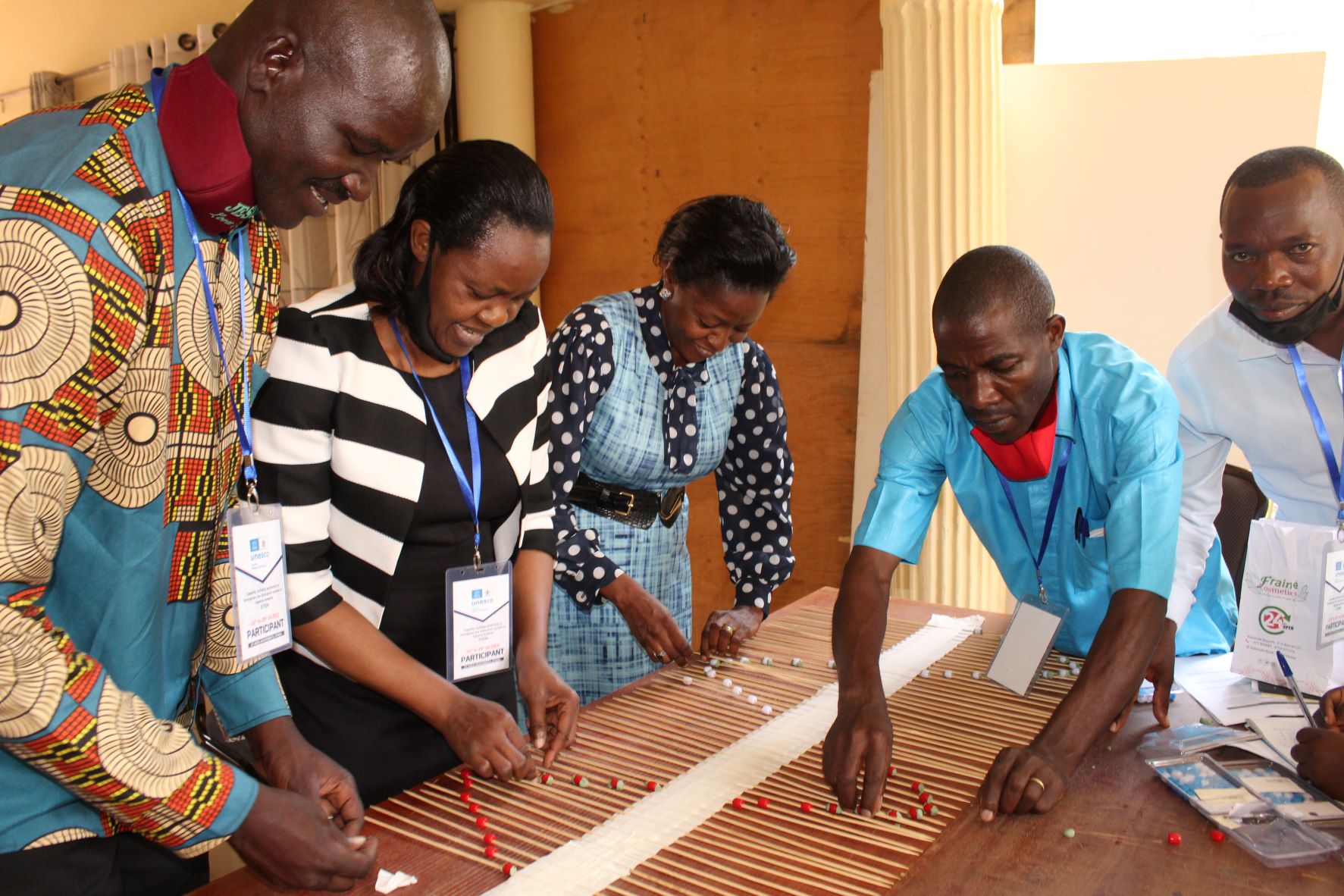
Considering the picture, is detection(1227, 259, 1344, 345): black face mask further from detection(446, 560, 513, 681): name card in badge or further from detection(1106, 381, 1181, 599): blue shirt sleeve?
detection(446, 560, 513, 681): name card in badge

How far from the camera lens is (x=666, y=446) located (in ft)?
8.22

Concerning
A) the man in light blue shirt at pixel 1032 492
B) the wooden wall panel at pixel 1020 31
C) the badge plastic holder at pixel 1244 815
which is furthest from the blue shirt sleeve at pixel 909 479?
the wooden wall panel at pixel 1020 31

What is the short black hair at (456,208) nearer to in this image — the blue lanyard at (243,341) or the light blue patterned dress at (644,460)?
the blue lanyard at (243,341)

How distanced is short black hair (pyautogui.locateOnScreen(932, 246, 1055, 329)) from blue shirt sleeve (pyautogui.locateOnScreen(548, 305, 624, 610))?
0.80m

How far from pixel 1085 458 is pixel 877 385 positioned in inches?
91.7

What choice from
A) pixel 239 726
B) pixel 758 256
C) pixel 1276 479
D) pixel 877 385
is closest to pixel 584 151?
pixel 877 385

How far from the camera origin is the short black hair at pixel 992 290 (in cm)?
184

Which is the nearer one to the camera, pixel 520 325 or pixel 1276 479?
pixel 520 325

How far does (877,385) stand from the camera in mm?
4281

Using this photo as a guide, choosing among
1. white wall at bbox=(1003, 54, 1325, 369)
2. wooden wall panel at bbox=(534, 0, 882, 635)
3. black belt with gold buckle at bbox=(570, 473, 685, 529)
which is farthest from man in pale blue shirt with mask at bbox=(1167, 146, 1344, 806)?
wooden wall panel at bbox=(534, 0, 882, 635)

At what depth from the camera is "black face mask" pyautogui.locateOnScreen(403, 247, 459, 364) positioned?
68.8 inches

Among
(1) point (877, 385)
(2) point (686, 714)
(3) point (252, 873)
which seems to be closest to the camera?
(3) point (252, 873)

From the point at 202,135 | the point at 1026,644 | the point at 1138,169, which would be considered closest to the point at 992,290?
the point at 1026,644

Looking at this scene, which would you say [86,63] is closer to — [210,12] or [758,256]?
[210,12]
